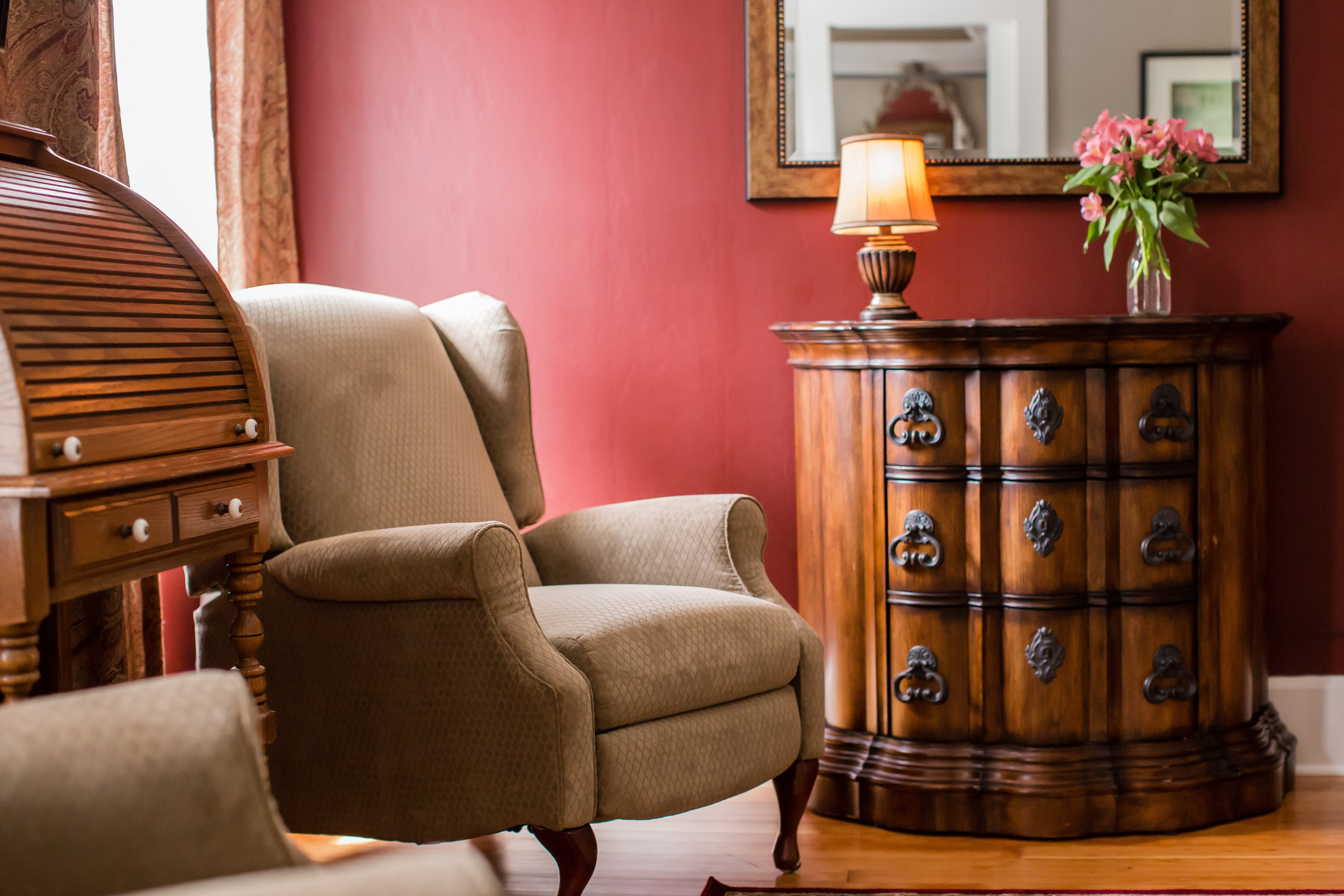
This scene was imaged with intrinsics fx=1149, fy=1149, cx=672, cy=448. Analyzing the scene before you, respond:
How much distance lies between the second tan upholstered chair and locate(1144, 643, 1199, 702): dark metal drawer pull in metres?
0.67

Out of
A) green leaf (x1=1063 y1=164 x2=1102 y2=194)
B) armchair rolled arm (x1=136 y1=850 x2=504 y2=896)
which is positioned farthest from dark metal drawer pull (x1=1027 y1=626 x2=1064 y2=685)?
armchair rolled arm (x1=136 y1=850 x2=504 y2=896)

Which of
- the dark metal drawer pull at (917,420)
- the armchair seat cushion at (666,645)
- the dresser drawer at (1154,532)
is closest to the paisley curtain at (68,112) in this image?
the armchair seat cushion at (666,645)

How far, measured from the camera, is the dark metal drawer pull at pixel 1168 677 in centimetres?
220

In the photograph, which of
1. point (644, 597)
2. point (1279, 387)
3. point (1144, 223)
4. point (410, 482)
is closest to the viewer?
point (644, 597)

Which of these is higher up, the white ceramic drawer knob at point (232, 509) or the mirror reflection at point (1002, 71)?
the mirror reflection at point (1002, 71)

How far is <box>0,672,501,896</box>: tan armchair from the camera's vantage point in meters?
0.65

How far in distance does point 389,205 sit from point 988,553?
1590mm

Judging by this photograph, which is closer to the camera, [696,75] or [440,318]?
[440,318]

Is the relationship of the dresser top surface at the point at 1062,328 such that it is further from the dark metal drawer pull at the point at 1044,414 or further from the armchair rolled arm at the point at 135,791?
the armchair rolled arm at the point at 135,791

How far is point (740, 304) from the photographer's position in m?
2.70

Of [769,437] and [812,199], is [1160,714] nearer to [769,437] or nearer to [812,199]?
[769,437]

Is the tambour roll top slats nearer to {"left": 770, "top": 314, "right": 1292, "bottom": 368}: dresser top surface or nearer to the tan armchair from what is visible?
the tan armchair

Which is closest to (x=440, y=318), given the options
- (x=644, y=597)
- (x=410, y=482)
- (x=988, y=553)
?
(x=410, y=482)

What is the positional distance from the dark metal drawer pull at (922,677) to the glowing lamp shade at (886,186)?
0.87m
